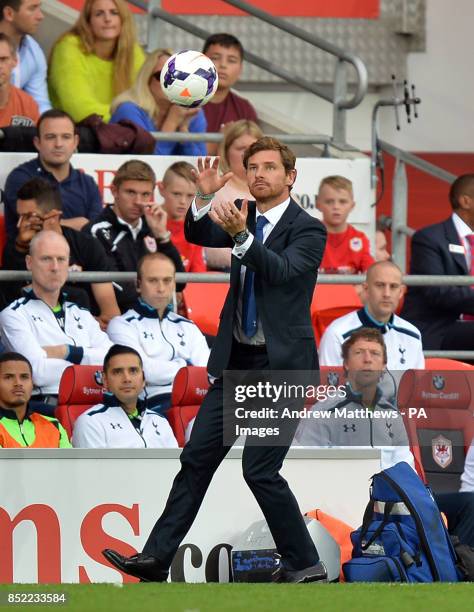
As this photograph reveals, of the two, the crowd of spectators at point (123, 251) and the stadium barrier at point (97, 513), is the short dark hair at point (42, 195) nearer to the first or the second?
the crowd of spectators at point (123, 251)

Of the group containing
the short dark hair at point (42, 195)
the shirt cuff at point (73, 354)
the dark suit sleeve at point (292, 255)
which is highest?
the short dark hair at point (42, 195)

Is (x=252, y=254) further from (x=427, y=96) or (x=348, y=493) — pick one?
(x=427, y=96)

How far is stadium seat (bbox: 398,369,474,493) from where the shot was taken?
29.1ft

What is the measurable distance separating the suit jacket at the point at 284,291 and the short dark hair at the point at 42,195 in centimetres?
270

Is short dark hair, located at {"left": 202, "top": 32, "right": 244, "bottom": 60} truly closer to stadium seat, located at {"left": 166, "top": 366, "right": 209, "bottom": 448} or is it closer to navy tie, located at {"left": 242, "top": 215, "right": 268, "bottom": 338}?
stadium seat, located at {"left": 166, "top": 366, "right": 209, "bottom": 448}

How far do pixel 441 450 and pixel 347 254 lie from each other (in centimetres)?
223

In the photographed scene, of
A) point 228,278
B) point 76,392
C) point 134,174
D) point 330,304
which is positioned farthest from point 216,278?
point 76,392

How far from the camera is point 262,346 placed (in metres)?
6.82

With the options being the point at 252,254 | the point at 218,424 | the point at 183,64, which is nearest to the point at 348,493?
the point at 218,424

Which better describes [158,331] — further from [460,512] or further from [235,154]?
[460,512]

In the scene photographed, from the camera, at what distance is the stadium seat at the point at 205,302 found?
10.1 m

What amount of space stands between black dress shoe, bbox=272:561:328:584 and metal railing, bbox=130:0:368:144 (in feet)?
17.6

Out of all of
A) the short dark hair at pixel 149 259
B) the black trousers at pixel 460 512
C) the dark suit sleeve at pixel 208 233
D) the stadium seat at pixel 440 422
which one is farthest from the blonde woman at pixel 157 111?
the dark suit sleeve at pixel 208 233

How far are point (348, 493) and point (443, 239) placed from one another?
3.09 m
